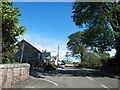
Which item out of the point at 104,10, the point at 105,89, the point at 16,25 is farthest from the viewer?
the point at 104,10

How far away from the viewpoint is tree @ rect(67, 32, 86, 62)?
10625cm

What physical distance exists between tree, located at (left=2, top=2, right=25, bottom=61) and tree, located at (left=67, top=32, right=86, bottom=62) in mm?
86008

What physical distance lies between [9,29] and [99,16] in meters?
23.6

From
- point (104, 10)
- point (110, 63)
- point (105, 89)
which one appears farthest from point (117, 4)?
point (105, 89)

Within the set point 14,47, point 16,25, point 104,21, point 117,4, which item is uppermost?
point 117,4

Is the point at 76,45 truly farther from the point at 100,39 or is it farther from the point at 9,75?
the point at 9,75

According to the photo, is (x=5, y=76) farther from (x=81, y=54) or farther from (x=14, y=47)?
(x=81, y=54)

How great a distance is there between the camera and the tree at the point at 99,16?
38312 mm

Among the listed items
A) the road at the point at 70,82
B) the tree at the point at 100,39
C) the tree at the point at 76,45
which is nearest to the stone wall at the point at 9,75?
the road at the point at 70,82

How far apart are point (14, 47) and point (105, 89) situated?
6.90 metres

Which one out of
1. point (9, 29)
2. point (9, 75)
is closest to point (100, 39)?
point (9, 29)

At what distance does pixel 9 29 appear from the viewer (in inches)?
680

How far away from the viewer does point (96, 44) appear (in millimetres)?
40594

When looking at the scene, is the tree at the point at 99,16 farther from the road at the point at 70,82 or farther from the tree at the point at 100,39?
the road at the point at 70,82
